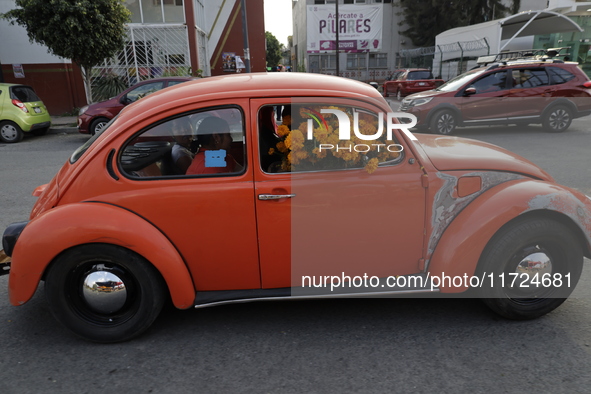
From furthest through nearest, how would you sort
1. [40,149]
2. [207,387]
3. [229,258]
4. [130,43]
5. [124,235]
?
[130,43] < [40,149] < [229,258] < [124,235] < [207,387]

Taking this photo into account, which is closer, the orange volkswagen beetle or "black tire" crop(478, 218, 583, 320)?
the orange volkswagen beetle

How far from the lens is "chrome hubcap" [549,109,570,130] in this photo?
440 inches

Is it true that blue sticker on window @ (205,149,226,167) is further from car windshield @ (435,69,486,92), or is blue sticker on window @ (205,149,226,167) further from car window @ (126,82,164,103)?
car windshield @ (435,69,486,92)

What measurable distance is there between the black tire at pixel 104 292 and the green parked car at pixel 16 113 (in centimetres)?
1078

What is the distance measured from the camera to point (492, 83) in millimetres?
10961

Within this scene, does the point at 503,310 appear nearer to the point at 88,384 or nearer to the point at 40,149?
the point at 88,384

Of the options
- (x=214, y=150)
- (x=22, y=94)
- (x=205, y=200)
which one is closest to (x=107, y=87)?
(x=22, y=94)

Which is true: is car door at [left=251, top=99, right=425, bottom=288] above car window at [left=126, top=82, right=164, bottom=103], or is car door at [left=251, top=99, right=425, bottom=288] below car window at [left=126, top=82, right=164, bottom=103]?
below

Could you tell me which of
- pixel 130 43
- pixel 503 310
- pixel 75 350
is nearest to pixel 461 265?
pixel 503 310

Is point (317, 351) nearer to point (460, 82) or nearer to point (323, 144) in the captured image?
point (323, 144)

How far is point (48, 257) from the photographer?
2664 millimetres

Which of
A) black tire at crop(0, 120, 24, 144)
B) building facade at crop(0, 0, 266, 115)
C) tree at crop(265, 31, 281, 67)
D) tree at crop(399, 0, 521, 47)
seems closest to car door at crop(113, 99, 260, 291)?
black tire at crop(0, 120, 24, 144)

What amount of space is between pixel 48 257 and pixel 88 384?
2.60 feet

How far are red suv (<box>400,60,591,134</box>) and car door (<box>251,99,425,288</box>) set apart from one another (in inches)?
349
